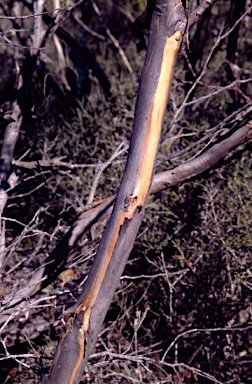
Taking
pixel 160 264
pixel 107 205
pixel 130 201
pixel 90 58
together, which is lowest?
pixel 160 264

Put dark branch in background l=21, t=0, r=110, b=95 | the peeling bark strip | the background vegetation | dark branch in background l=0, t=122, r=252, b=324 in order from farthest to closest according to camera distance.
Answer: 1. dark branch in background l=21, t=0, r=110, b=95
2. the background vegetation
3. dark branch in background l=0, t=122, r=252, b=324
4. the peeling bark strip

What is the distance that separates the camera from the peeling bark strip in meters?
1.39

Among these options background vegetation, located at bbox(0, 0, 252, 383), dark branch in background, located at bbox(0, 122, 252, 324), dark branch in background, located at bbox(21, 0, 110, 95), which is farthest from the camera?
dark branch in background, located at bbox(21, 0, 110, 95)

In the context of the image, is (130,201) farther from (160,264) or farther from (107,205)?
(160,264)

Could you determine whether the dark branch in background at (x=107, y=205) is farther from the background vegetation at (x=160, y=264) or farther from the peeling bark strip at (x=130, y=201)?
the peeling bark strip at (x=130, y=201)

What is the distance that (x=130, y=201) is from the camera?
1.45 metres

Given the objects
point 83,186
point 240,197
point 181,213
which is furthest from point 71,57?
point 240,197

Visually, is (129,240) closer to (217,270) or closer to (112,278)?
(112,278)

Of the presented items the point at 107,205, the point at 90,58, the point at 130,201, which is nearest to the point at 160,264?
the point at 107,205

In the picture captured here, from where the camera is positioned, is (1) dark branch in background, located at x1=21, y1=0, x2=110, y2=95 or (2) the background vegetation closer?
(2) the background vegetation

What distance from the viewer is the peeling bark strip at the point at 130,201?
1394 mm

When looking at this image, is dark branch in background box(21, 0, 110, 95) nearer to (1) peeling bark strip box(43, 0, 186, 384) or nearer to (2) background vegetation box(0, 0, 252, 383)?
(2) background vegetation box(0, 0, 252, 383)

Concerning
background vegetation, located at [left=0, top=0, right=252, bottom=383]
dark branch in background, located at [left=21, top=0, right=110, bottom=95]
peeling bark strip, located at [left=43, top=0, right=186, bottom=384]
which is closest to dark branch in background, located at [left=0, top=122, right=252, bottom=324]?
background vegetation, located at [left=0, top=0, right=252, bottom=383]

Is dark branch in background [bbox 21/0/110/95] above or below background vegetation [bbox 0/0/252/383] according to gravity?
above
